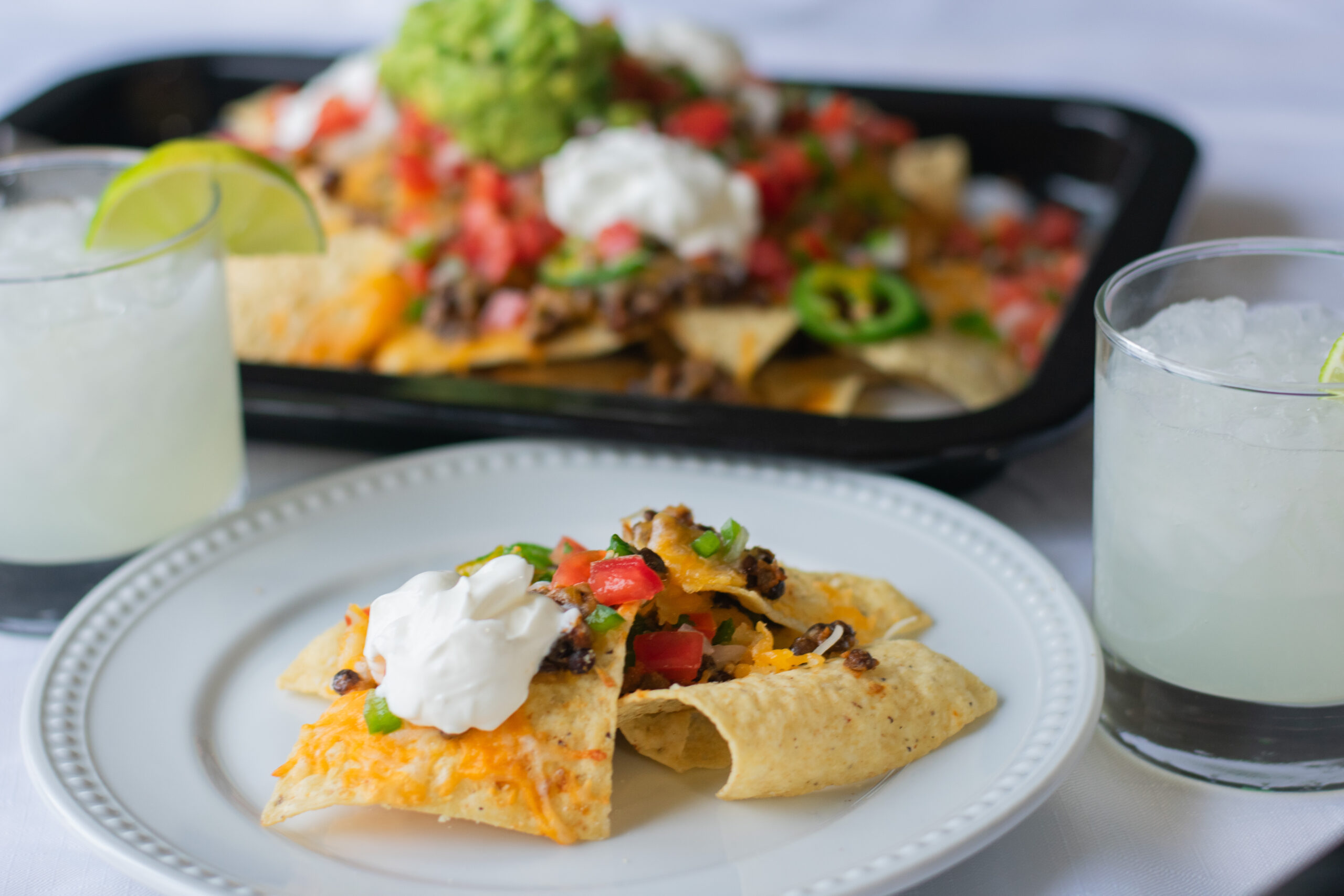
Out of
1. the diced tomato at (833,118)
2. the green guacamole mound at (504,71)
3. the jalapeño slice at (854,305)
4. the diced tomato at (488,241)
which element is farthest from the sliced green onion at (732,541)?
the diced tomato at (833,118)

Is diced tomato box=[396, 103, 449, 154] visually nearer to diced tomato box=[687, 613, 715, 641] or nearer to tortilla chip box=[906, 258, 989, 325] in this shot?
tortilla chip box=[906, 258, 989, 325]

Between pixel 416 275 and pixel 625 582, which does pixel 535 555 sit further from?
pixel 416 275

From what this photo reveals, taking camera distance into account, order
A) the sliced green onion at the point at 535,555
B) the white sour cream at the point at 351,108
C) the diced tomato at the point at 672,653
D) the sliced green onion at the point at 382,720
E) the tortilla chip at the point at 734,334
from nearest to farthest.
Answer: the sliced green onion at the point at 382,720, the diced tomato at the point at 672,653, the sliced green onion at the point at 535,555, the tortilla chip at the point at 734,334, the white sour cream at the point at 351,108

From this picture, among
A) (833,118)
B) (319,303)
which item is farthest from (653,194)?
(833,118)

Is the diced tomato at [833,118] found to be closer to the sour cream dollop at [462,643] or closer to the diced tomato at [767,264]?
the diced tomato at [767,264]

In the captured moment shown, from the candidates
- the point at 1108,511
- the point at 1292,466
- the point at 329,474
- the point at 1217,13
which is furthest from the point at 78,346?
the point at 1217,13

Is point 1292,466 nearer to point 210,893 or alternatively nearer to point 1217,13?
point 210,893
